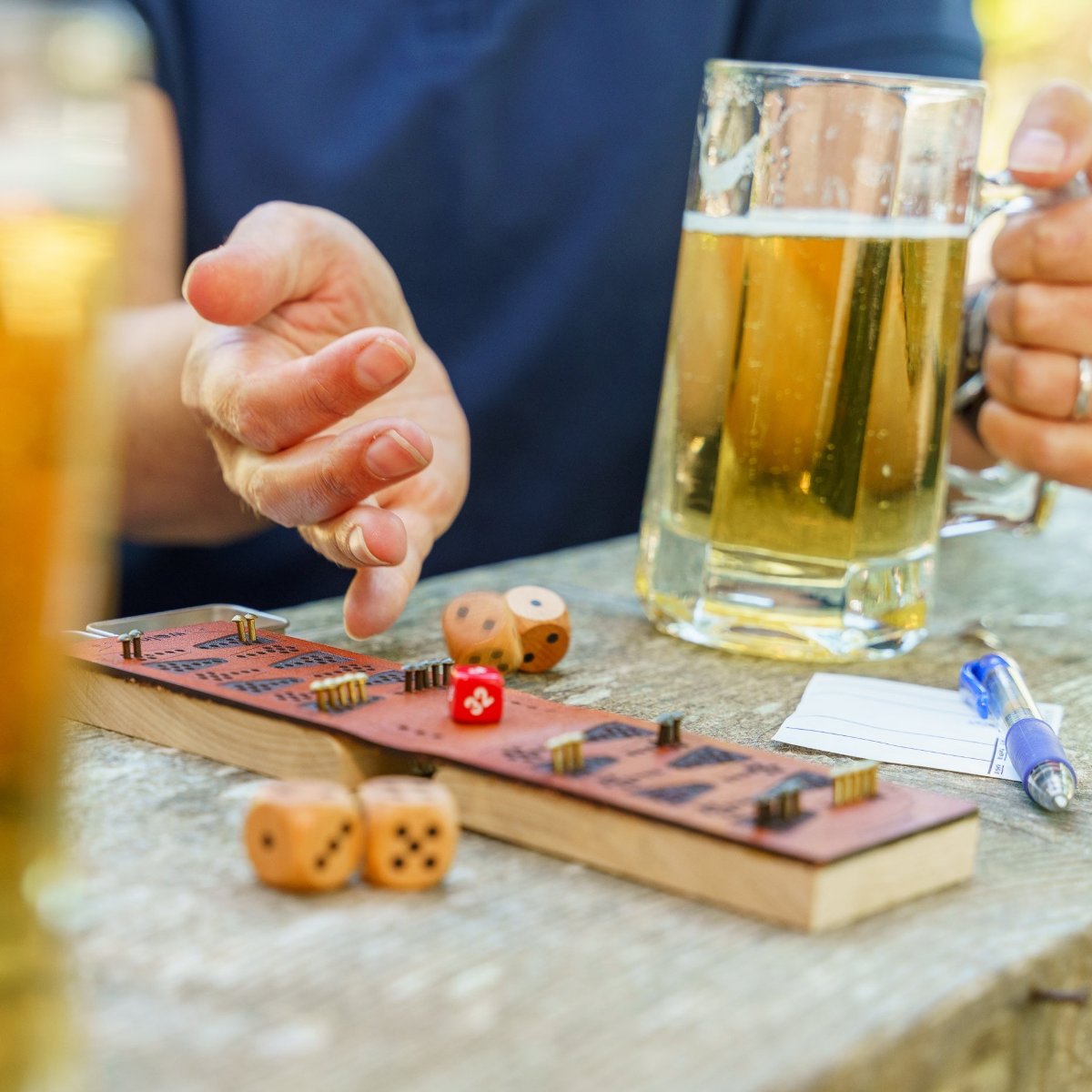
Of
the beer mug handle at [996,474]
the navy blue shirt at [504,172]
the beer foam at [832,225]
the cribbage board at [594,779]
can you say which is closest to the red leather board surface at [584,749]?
the cribbage board at [594,779]

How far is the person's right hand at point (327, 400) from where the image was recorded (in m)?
0.67

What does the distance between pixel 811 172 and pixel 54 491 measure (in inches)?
20.4

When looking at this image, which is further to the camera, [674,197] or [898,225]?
[674,197]

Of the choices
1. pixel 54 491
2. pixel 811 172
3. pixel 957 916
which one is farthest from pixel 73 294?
pixel 811 172

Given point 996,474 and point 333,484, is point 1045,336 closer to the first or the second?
point 996,474

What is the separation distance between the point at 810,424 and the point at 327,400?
0.28 meters

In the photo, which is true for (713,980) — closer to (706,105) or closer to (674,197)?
(706,105)

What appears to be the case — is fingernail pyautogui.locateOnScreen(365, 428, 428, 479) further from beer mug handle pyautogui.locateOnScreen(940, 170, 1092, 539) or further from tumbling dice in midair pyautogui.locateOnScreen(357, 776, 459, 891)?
beer mug handle pyautogui.locateOnScreen(940, 170, 1092, 539)

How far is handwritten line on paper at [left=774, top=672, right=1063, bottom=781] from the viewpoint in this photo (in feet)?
2.13

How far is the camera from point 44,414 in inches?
13.9

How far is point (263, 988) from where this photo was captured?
1.28ft

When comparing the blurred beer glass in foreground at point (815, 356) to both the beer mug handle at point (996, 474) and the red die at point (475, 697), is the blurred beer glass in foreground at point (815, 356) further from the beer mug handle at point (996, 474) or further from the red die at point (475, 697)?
the red die at point (475, 697)

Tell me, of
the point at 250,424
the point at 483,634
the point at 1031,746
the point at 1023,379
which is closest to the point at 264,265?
the point at 250,424

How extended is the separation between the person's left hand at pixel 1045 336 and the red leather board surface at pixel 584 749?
22.1 inches
